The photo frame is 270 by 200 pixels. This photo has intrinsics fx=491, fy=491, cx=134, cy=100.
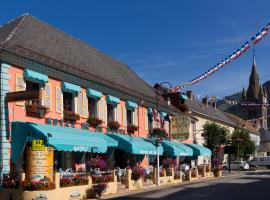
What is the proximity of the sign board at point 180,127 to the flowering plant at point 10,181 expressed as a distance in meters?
21.0

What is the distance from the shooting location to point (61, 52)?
1129 inches

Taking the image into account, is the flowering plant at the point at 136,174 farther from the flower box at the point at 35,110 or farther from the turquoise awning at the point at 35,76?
the turquoise awning at the point at 35,76

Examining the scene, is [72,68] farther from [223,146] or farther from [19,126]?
[223,146]

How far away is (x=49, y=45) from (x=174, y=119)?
1619 centimetres

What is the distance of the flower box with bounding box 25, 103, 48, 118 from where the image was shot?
22811mm

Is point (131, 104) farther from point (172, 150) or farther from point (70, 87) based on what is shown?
point (70, 87)

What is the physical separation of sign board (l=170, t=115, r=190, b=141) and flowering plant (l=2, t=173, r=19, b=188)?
68.8 ft

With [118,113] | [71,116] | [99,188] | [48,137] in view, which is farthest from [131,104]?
[48,137]

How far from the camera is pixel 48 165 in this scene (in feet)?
70.6

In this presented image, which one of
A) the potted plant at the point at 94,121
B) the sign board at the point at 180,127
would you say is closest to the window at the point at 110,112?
the potted plant at the point at 94,121

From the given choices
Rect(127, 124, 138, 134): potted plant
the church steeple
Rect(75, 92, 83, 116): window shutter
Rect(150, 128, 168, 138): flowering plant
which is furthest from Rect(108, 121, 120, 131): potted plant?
the church steeple

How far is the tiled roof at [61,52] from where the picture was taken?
24286 mm

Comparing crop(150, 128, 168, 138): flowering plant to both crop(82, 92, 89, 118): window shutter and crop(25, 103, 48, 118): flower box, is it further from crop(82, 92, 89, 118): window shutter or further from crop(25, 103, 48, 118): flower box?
crop(25, 103, 48, 118): flower box

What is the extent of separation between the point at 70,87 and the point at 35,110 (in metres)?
3.51
